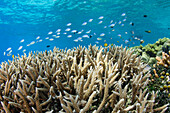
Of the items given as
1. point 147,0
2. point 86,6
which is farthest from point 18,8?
point 147,0

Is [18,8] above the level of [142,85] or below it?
above

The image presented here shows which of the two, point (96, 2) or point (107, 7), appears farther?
point (107, 7)

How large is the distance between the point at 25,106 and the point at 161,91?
10.2 feet

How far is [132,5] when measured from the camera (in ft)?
108

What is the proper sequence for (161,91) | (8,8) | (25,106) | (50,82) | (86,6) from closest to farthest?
(25,106)
(50,82)
(161,91)
(8,8)
(86,6)

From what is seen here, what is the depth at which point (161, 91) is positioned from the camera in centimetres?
287

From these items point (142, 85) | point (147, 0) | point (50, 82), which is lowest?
point (142, 85)

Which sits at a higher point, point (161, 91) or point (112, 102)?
point (112, 102)

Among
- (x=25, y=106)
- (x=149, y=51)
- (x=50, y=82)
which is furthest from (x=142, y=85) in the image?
(x=149, y=51)

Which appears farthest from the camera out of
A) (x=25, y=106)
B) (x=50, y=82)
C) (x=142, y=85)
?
(x=142, y=85)

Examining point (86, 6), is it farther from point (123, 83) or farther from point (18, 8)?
point (123, 83)

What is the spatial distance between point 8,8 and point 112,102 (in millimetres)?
38984

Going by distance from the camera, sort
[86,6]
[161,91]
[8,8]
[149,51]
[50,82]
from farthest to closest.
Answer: [86,6]
[8,8]
[149,51]
[161,91]
[50,82]

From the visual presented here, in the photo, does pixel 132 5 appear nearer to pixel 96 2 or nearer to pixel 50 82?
pixel 96 2
